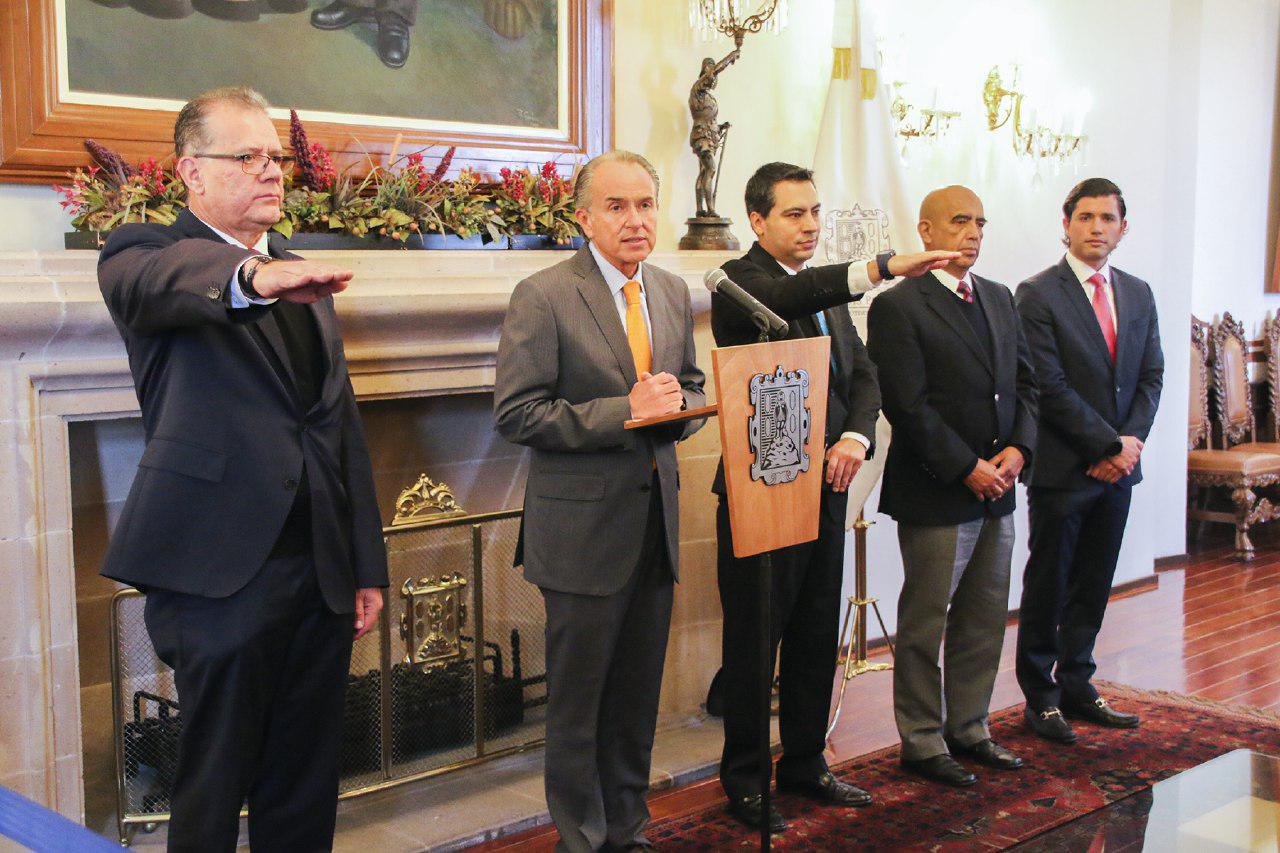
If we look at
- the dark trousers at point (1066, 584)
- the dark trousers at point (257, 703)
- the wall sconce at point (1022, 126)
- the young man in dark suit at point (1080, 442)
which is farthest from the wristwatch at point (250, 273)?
the wall sconce at point (1022, 126)

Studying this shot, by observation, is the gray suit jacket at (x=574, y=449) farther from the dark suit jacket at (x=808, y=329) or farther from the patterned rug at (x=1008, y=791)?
the patterned rug at (x=1008, y=791)

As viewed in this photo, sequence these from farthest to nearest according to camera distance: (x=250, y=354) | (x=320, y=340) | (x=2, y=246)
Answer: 1. (x=2, y=246)
2. (x=320, y=340)
3. (x=250, y=354)

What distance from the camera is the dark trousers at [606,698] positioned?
2.73 metres

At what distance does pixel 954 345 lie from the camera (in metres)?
3.43

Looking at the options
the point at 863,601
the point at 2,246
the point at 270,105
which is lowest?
the point at 863,601

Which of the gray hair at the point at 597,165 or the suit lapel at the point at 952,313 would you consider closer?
the gray hair at the point at 597,165

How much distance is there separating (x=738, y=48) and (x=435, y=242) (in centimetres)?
136

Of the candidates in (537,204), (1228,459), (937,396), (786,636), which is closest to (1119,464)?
(937,396)

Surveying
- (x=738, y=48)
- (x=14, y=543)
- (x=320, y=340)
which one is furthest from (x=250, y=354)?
(x=738, y=48)

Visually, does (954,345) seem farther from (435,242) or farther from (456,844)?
(456,844)

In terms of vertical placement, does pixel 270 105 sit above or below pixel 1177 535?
above

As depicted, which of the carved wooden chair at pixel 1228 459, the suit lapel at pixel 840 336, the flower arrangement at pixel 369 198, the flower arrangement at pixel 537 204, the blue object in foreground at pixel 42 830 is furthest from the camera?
the carved wooden chair at pixel 1228 459

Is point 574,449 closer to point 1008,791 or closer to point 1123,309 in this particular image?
point 1008,791

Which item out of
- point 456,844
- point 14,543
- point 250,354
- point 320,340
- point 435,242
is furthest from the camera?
point 435,242
